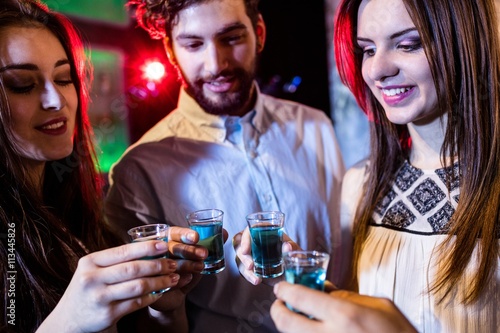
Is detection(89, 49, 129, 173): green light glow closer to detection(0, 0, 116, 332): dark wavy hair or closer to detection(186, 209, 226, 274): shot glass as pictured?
detection(0, 0, 116, 332): dark wavy hair

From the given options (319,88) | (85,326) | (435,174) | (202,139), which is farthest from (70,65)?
(319,88)

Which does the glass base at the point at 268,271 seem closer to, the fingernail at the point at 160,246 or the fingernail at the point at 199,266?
the fingernail at the point at 199,266

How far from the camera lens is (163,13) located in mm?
2375

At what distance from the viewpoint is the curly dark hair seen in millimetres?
2299

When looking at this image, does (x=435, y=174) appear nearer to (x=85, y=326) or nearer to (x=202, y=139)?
(x=202, y=139)

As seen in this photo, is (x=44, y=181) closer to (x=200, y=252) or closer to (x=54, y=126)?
(x=54, y=126)

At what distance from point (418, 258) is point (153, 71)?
6.68ft

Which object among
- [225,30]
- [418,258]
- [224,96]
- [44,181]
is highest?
[225,30]

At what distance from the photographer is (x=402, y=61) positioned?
5.78ft

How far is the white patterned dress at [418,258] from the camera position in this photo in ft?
5.41

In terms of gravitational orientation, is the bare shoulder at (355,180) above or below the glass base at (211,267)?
above

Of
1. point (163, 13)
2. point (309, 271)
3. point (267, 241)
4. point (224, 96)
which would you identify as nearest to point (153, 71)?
point (163, 13)

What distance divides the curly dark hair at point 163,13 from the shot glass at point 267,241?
1.20m

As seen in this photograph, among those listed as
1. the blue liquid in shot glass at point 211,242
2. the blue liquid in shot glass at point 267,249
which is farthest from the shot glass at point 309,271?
the blue liquid in shot glass at point 211,242
